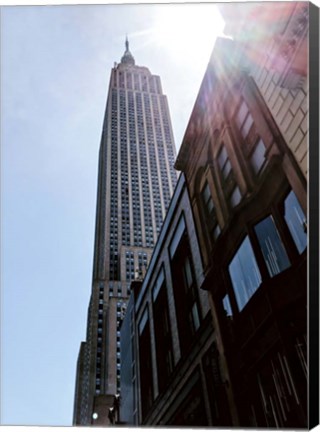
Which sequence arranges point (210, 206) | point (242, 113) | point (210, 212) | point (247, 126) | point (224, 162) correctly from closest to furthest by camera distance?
point (247, 126) < point (242, 113) < point (224, 162) < point (210, 212) < point (210, 206)

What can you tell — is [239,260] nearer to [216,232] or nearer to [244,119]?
[216,232]

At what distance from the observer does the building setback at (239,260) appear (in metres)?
7.45

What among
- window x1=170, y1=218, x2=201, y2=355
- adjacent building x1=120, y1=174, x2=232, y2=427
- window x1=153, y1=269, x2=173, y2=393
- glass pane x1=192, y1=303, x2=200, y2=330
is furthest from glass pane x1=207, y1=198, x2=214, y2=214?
window x1=153, y1=269, x2=173, y2=393

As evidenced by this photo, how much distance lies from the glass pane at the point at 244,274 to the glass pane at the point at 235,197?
1.02m

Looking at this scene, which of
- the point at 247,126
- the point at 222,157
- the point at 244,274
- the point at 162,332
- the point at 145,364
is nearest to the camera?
the point at 244,274

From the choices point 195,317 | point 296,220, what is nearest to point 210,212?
point 195,317

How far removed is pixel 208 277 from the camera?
1109 centimetres

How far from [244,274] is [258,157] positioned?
2.62 metres

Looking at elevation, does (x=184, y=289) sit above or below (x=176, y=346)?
above

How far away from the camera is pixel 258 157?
9.12 m

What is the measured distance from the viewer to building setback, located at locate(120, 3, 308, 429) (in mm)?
7449

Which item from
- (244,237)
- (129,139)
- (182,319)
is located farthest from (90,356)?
(244,237)

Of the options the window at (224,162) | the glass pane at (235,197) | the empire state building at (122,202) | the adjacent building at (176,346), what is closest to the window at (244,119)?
the window at (224,162)

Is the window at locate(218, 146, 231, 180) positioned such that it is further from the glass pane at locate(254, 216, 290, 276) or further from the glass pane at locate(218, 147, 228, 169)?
the glass pane at locate(254, 216, 290, 276)
